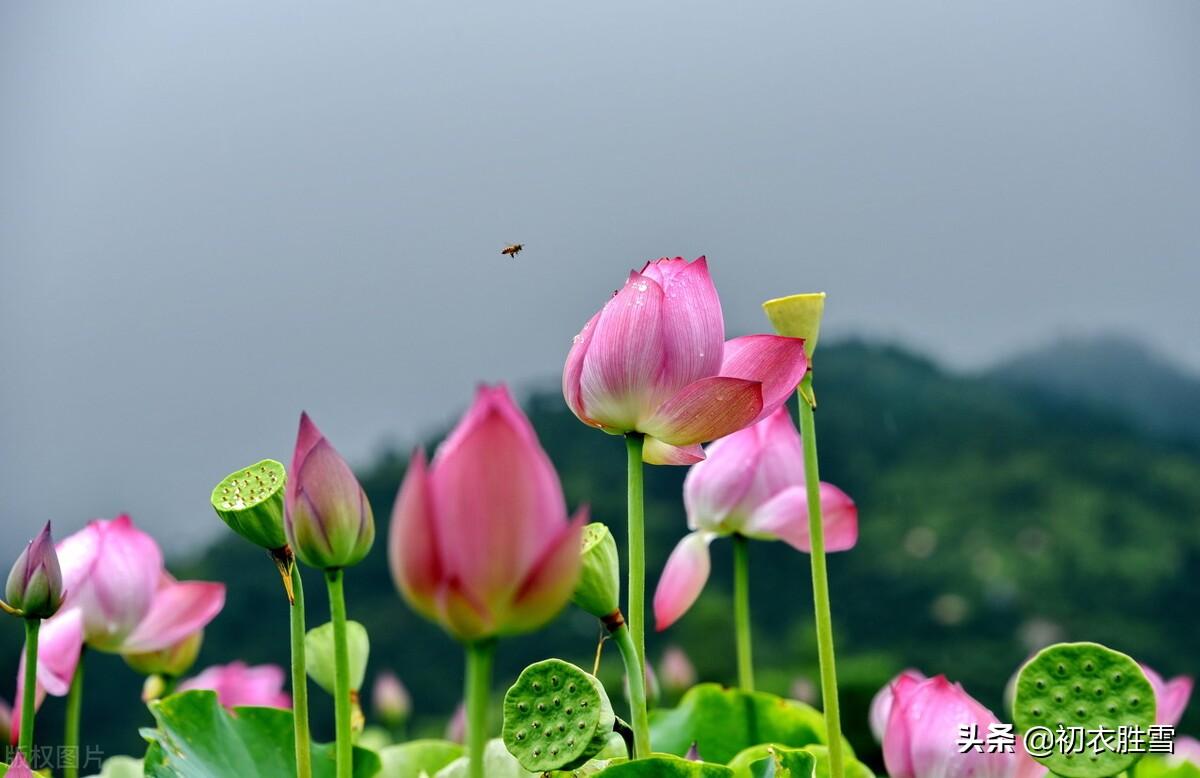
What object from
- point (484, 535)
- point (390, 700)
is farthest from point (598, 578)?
point (390, 700)

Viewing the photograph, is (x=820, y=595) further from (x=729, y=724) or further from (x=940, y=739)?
(x=729, y=724)

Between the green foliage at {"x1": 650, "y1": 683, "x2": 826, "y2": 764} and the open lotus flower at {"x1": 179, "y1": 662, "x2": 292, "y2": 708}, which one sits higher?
the green foliage at {"x1": 650, "y1": 683, "x2": 826, "y2": 764}

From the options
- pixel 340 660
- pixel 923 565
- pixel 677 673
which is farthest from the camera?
pixel 923 565

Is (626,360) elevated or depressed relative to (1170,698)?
elevated

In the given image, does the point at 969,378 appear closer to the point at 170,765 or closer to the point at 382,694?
the point at 382,694

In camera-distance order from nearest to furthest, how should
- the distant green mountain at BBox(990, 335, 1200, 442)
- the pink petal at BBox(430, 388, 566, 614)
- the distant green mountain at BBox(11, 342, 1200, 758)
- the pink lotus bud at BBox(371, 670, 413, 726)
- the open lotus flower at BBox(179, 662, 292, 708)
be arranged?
the pink petal at BBox(430, 388, 566, 614)
the open lotus flower at BBox(179, 662, 292, 708)
the pink lotus bud at BBox(371, 670, 413, 726)
the distant green mountain at BBox(11, 342, 1200, 758)
the distant green mountain at BBox(990, 335, 1200, 442)

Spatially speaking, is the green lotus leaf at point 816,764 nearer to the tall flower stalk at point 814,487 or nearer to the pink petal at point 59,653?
the tall flower stalk at point 814,487

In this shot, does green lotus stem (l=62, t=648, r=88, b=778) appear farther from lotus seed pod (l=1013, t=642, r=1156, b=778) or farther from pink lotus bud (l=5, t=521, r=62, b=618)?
lotus seed pod (l=1013, t=642, r=1156, b=778)

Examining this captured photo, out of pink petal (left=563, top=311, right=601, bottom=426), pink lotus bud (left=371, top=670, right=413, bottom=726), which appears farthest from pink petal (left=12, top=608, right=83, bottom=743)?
pink lotus bud (left=371, top=670, right=413, bottom=726)
